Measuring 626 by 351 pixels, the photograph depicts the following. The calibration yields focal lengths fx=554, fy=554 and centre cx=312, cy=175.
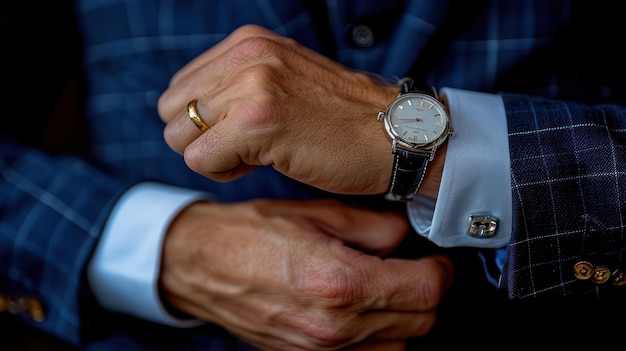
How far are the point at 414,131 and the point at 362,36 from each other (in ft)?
0.98

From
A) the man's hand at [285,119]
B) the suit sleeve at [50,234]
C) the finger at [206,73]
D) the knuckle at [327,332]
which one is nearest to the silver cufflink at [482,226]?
the man's hand at [285,119]

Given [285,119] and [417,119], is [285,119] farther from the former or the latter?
[417,119]

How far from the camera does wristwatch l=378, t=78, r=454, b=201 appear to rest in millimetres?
723

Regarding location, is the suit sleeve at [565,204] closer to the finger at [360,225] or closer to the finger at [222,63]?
the finger at [360,225]

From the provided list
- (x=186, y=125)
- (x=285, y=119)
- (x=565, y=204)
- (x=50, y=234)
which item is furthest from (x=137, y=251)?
(x=565, y=204)

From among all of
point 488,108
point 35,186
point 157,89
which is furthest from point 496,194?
point 35,186

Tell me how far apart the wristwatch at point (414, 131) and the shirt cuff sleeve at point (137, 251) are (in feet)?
1.36

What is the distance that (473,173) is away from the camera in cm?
75

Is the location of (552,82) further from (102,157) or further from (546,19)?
(102,157)

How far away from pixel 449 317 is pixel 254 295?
38 cm

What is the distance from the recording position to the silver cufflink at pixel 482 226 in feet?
2.53

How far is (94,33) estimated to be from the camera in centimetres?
114

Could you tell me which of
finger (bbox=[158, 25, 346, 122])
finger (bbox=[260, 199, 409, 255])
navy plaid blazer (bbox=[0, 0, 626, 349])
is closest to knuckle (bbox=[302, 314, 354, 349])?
finger (bbox=[260, 199, 409, 255])

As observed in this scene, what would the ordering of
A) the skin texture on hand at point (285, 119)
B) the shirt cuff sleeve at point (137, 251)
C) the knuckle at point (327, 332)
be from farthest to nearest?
the shirt cuff sleeve at point (137, 251), the knuckle at point (327, 332), the skin texture on hand at point (285, 119)
